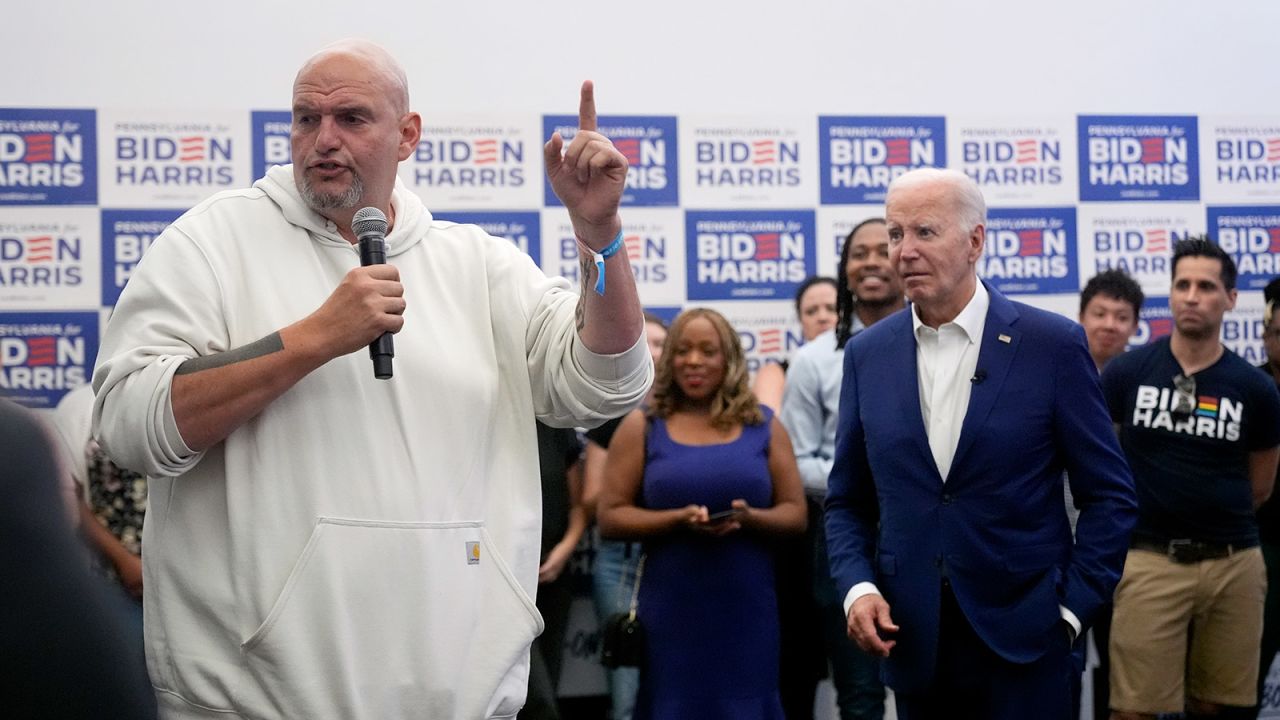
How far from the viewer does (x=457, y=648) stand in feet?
7.24

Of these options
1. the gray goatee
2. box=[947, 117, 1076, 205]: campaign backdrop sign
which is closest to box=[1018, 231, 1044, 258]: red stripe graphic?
box=[947, 117, 1076, 205]: campaign backdrop sign

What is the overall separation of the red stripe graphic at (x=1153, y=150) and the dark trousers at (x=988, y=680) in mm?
3630

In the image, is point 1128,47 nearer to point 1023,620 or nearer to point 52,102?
point 1023,620

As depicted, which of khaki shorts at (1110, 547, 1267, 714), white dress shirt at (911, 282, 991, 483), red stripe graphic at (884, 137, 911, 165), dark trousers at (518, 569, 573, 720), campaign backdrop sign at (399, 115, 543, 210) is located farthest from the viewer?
Answer: red stripe graphic at (884, 137, 911, 165)

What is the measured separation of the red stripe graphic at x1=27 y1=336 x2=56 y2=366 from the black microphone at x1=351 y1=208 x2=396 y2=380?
12.3ft

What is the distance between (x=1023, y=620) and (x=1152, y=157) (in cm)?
374

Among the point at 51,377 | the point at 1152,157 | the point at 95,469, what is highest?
the point at 1152,157

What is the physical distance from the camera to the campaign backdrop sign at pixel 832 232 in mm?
6055

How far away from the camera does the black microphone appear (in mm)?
2121

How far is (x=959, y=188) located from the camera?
3.51 meters

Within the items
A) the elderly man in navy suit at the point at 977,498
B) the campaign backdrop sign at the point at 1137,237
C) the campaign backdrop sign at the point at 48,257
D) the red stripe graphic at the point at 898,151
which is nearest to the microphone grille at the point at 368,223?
the elderly man in navy suit at the point at 977,498

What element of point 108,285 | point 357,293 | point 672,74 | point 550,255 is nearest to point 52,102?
point 108,285

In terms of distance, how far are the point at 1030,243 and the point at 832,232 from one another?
36.4 inches

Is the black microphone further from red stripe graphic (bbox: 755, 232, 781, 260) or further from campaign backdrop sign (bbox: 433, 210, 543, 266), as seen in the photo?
→ red stripe graphic (bbox: 755, 232, 781, 260)
